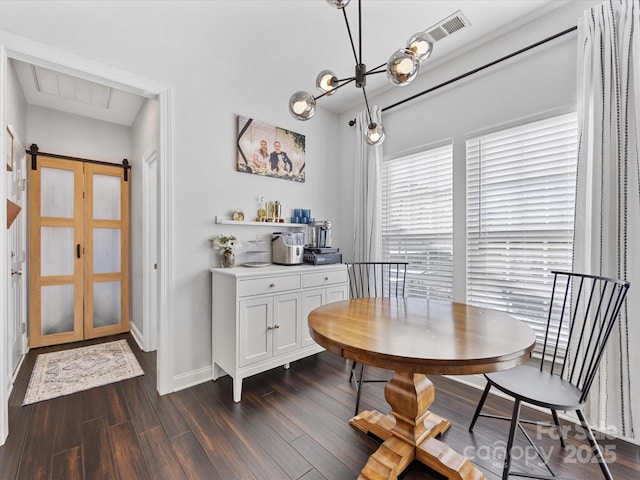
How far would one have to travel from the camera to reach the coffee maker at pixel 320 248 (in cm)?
289

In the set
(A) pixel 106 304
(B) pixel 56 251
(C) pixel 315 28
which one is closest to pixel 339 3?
(C) pixel 315 28

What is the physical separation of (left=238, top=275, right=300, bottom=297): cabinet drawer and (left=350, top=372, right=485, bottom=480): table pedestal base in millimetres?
1186

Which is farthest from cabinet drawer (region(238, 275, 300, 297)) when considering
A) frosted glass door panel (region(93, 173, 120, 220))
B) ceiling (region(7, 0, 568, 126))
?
frosted glass door panel (region(93, 173, 120, 220))

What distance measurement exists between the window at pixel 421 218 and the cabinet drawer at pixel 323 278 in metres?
0.58

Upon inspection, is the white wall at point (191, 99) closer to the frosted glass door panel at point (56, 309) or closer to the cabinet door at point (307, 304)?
the cabinet door at point (307, 304)

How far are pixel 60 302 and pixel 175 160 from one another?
249cm

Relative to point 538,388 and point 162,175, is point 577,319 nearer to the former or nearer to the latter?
point 538,388

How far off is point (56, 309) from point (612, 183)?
520 centimetres

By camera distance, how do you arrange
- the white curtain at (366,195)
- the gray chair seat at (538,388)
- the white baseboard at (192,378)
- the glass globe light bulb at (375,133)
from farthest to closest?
1. the white curtain at (366,195)
2. the white baseboard at (192,378)
3. the glass globe light bulb at (375,133)
4. the gray chair seat at (538,388)

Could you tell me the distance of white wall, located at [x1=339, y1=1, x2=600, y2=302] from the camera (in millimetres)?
2070

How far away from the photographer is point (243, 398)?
2236 mm

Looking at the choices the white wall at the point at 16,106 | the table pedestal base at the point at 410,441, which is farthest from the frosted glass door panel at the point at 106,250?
the table pedestal base at the point at 410,441

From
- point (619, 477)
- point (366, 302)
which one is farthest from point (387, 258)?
point (619, 477)

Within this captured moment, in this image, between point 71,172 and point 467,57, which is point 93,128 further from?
point 467,57
